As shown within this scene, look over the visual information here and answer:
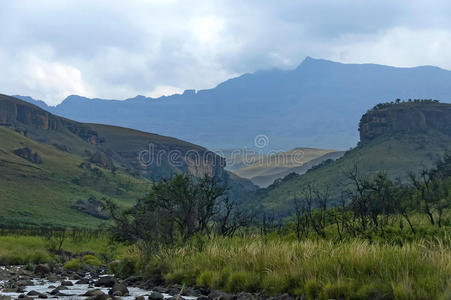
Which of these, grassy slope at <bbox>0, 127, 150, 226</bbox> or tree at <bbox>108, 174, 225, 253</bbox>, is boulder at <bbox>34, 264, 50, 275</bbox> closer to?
tree at <bbox>108, 174, 225, 253</bbox>

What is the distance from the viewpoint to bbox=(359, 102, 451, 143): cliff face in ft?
595

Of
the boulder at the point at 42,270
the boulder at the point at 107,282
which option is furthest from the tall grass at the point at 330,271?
the boulder at the point at 42,270

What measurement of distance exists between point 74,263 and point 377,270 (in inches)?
1036

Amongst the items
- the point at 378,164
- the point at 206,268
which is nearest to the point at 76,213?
the point at 378,164

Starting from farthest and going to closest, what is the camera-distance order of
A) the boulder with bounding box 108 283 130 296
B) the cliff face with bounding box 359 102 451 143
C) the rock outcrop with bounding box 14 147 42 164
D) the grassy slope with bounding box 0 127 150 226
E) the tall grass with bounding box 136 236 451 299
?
1. the cliff face with bounding box 359 102 451 143
2. the rock outcrop with bounding box 14 147 42 164
3. the grassy slope with bounding box 0 127 150 226
4. the boulder with bounding box 108 283 130 296
5. the tall grass with bounding box 136 236 451 299

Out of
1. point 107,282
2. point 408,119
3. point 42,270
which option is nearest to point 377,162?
point 408,119

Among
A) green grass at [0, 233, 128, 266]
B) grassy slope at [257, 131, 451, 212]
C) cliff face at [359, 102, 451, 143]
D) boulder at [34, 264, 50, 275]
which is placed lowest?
green grass at [0, 233, 128, 266]

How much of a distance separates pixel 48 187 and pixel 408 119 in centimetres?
12235

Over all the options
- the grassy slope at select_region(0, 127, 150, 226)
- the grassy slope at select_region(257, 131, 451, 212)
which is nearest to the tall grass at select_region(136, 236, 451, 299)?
the grassy slope at select_region(0, 127, 150, 226)

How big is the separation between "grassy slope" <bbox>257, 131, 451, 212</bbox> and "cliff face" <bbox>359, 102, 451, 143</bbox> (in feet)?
17.1

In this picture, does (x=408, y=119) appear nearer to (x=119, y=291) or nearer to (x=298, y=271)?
(x=119, y=291)

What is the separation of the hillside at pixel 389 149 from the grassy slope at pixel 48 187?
51549 millimetres

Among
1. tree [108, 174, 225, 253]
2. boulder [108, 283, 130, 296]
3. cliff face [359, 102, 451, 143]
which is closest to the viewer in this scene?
boulder [108, 283, 130, 296]

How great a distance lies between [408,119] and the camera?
182 metres
